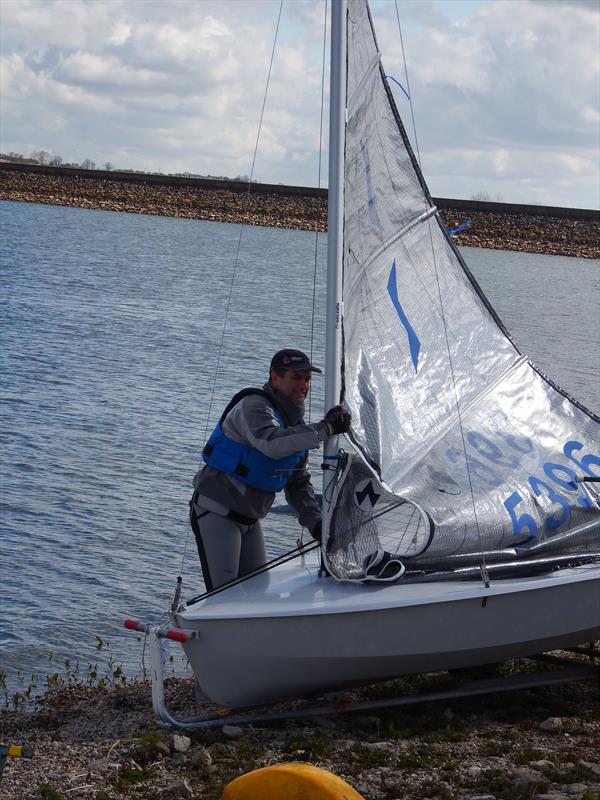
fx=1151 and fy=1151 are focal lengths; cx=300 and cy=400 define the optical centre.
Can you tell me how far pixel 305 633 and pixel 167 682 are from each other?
5.70ft

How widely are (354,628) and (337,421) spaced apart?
1081 millimetres

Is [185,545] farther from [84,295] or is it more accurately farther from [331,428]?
[84,295]

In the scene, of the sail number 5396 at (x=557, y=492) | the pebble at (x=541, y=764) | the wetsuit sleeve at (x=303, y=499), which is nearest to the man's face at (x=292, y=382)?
the wetsuit sleeve at (x=303, y=499)

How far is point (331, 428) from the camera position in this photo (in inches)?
240

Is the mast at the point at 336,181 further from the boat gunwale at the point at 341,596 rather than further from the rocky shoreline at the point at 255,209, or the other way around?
the rocky shoreline at the point at 255,209

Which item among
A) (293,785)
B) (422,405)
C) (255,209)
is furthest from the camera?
(255,209)

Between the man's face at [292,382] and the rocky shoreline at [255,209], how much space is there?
57.1m

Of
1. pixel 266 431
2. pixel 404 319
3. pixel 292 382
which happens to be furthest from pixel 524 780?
pixel 404 319

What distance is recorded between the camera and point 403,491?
6531 mm

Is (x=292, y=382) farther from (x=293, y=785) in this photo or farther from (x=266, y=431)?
(x=293, y=785)

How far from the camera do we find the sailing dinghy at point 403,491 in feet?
19.6

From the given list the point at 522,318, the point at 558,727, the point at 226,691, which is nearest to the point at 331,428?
the point at 226,691

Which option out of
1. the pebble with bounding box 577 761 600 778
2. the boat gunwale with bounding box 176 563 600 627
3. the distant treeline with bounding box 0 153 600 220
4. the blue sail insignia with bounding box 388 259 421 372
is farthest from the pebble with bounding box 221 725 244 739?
the distant treeline with bounding box 0 153 600 220

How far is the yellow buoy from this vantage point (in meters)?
4.30
